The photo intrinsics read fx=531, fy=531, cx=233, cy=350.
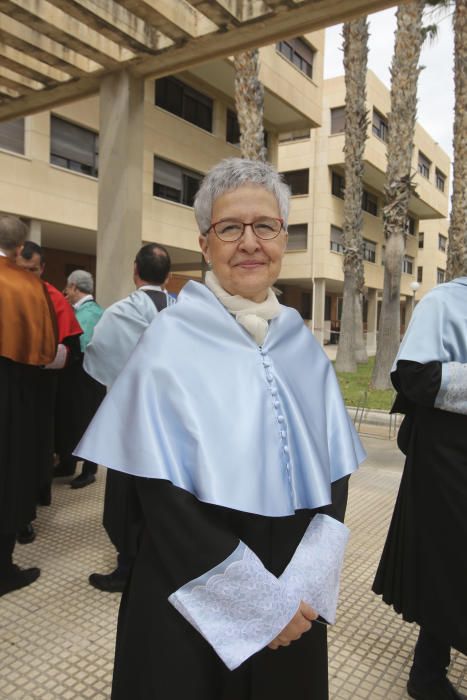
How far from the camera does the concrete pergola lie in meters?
4.15

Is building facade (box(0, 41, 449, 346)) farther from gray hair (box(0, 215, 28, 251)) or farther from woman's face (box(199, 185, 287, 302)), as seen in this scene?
woman's face (box(199, 185, 287, 302))

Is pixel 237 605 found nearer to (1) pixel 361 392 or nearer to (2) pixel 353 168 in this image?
(1) pixel 361 392

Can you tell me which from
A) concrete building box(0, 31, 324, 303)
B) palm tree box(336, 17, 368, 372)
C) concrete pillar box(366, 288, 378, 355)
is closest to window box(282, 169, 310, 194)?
concrete building box(0, 31, 324, 303)

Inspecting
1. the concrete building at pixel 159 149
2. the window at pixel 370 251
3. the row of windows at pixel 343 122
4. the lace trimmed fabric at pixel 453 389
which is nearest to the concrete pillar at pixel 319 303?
the window at pixel 370 251

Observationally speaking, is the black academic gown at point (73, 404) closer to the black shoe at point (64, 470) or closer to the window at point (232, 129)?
the black shoe at point (64, 470)

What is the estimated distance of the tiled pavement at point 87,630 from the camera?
2332 mm

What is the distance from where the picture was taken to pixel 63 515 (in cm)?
426

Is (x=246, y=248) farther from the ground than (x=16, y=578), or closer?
farther from the ground

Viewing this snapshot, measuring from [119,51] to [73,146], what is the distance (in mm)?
10982

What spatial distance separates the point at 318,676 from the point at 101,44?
5.07 metres

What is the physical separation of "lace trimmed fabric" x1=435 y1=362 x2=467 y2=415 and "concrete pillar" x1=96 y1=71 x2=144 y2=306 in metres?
3.65

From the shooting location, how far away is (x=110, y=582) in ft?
10.2

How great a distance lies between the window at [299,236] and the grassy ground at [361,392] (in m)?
14.1

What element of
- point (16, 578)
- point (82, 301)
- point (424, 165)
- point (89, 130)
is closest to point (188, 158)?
point (89, 130)
